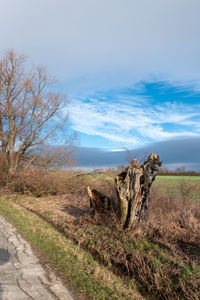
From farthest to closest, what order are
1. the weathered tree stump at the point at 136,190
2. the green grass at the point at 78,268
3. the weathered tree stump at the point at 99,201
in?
1. the weathered tree stump at the point at 99,201
2. the weathered tree stump at the point at 136,190
3. the green grass at the point at 78,268

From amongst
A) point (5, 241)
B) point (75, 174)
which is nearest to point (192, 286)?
point (5, 241)

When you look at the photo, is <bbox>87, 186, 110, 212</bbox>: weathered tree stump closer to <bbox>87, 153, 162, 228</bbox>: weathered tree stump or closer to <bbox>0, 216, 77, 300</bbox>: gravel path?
<bbox>87, 153, 162, 228</bbox>: weathered tree stump

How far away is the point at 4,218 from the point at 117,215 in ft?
16.5

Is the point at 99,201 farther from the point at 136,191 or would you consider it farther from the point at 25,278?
the point at 25,278

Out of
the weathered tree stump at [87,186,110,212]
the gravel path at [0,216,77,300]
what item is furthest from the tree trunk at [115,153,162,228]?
the gravel path at [0,216,77,300]

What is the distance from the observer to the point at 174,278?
5531mm

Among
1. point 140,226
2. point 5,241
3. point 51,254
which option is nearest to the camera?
point 51,254

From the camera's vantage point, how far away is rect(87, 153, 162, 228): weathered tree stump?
8.27 metres

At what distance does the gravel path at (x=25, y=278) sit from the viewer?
14.0ft

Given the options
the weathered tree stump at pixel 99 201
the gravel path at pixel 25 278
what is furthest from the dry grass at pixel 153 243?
the gravel path at pixel 25 278

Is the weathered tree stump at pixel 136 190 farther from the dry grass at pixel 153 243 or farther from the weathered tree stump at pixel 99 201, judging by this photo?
the weathered tree stump at pixel 99 201

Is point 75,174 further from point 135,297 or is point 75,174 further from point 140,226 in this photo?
point 135,297

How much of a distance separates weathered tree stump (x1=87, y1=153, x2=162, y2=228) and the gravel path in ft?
10.9

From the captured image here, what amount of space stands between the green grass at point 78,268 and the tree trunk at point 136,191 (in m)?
2.24
